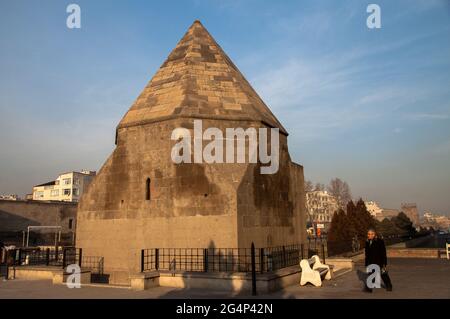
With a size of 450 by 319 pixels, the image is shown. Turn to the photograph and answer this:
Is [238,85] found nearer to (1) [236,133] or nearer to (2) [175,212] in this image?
(1) [236,133]

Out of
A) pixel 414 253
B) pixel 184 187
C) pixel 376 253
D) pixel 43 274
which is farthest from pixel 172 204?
pixel 414 253

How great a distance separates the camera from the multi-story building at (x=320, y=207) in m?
70.5

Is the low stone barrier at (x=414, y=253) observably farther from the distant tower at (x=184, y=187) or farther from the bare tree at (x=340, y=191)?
the bare tree at (x=340, y=191)

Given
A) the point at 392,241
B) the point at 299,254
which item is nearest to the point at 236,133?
the point at 299,254

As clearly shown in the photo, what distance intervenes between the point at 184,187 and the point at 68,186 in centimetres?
7426

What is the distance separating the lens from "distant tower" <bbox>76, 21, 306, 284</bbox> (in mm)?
13148

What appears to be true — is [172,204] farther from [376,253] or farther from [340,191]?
[340,191]

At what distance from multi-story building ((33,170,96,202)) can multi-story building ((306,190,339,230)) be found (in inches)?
1824

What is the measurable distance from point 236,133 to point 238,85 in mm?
2763

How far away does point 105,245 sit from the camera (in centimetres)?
1492

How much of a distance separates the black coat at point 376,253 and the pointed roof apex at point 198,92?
677cm

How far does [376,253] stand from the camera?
1007cm

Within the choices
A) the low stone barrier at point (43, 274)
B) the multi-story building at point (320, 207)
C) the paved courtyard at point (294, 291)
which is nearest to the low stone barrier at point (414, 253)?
the paved courtyard at point (294, 291)

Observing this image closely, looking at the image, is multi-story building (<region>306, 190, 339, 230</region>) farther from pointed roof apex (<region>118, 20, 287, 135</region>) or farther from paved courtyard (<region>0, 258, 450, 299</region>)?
paved courtyard (<region>0, 258, 450, 299</region>)
